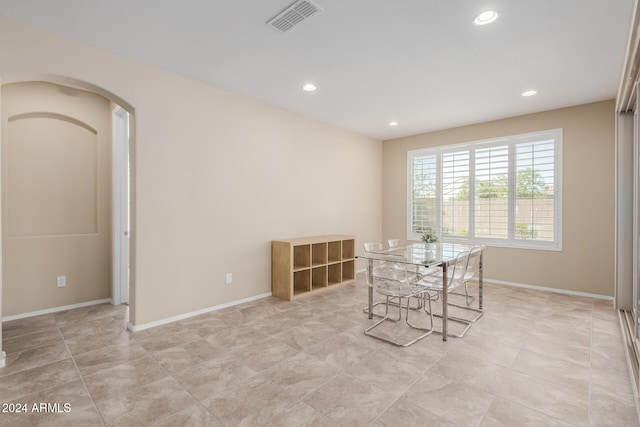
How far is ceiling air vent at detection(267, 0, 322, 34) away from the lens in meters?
2.24

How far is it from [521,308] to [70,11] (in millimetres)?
5408

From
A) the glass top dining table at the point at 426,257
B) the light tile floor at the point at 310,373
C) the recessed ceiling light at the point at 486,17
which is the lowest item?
the light tile floor at the point at 310,373

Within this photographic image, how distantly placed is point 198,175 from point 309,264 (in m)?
1.93

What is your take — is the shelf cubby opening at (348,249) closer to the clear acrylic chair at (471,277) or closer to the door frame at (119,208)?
the clear acrylic chair at (471,277)

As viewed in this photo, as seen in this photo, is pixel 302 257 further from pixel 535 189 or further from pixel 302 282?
pixel 535 189

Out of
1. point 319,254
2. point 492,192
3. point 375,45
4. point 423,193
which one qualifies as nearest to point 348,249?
point 319,254

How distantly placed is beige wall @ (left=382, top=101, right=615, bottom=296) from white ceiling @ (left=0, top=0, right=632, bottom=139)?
14.4 inches

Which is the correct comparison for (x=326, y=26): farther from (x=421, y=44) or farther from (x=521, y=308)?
(x=521, y=308)

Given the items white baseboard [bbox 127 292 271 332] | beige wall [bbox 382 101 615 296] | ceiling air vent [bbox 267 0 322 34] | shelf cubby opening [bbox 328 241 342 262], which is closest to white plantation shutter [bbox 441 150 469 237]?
beige wall [bbox 382 101 615 296]

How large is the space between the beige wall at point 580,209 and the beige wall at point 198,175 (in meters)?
3.23

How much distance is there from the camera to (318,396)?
2.06m

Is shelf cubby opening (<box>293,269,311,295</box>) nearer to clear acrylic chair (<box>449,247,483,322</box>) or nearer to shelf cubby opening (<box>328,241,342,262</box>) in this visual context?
shelf cubby opening (<box>328,241,342,262</box>)

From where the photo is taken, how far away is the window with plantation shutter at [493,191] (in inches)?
183

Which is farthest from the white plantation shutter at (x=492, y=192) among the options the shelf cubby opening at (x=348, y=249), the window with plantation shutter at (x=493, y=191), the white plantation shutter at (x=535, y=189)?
the shelf cubby opening at (x=348, y=249)
